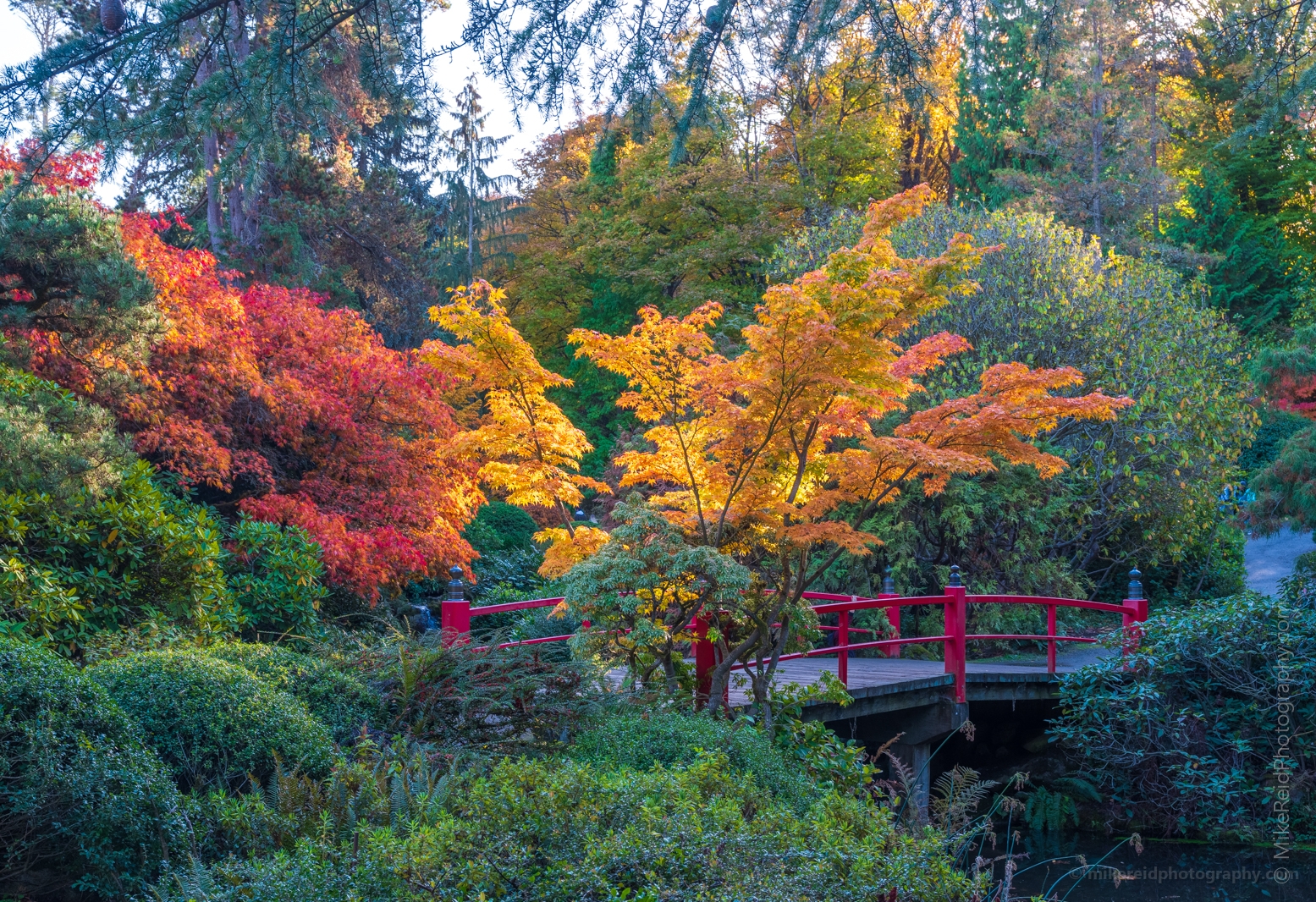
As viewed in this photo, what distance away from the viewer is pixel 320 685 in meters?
6.10

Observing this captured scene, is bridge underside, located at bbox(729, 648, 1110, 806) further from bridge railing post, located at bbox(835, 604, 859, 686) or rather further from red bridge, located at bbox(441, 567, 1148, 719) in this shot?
bridge railing post, located at bbox(835, 604, 859, 686)

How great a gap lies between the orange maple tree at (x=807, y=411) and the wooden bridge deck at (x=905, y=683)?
3.38 feet

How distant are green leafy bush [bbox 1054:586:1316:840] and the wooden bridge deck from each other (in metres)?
0.55

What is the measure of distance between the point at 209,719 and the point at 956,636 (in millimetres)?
6609

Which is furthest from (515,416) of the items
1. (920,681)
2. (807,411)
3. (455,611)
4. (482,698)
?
(920,681)

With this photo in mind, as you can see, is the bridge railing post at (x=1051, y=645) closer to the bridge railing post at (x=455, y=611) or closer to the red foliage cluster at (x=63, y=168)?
the bridge railing post at (x=455, y=611)

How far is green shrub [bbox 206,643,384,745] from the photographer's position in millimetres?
5918

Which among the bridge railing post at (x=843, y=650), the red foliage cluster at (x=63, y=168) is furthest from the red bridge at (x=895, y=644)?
the red foliage cluster at (x=63, y=168)

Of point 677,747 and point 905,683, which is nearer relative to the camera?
point 677,747

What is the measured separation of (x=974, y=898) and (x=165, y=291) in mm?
8234

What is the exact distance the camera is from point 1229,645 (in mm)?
8945

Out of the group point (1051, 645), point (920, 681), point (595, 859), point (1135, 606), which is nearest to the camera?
point (595, 859)

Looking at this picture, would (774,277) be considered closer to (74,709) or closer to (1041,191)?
(1041,191)

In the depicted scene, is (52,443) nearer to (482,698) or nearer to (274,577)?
(274,577)
